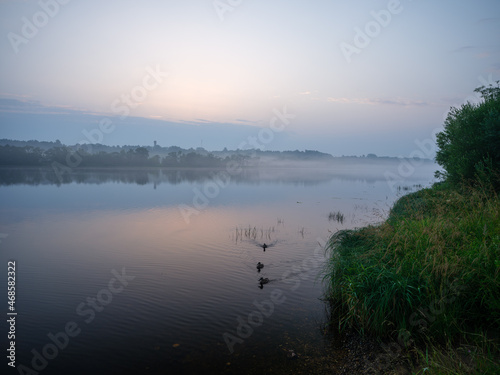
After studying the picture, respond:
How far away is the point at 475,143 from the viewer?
20.0 meters

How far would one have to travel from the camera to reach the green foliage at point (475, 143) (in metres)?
18.6

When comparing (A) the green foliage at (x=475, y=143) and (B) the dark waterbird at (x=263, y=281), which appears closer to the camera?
(B) the dark waterbird at (x=263, y=281)

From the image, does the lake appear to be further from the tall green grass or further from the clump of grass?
the tall green grass

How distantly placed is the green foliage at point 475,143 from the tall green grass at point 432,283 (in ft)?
33.2

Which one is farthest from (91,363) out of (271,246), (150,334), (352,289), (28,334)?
(271,246)

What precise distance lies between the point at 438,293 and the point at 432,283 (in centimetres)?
27

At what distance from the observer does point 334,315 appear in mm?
10906

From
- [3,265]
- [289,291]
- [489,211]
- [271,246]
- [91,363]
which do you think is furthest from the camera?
[271,246]

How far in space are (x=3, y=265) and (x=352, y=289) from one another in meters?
17.7

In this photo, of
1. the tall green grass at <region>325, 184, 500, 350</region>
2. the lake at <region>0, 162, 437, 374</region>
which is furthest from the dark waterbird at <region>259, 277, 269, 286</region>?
the tall green grass at <region>325, 184, 500, 350</region>

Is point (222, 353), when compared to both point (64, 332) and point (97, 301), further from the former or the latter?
point (97, 301)

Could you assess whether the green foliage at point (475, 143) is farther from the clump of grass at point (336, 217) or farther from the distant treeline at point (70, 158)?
the distant treeline at point (70, 158)

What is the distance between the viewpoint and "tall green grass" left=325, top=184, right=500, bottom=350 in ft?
24.2

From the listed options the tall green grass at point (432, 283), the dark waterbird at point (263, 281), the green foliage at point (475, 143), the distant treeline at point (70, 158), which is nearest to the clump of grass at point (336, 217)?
the green foliage at point (475, 143)
